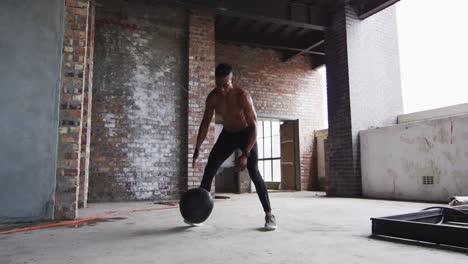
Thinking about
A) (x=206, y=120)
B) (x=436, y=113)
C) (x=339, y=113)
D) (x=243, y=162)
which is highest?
(x=339, y=113)

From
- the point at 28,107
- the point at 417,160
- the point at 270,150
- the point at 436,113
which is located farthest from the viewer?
the point at 270,150

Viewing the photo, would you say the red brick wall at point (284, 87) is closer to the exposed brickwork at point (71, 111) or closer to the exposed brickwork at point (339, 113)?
the exposed brickwork at point (339, 113)

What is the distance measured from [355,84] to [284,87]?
324cm

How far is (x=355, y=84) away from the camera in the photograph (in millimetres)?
7062

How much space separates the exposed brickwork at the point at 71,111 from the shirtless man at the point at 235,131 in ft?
4.64

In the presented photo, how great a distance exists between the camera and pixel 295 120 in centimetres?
1026

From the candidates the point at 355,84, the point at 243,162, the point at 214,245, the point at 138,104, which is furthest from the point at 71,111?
the point at 355,84

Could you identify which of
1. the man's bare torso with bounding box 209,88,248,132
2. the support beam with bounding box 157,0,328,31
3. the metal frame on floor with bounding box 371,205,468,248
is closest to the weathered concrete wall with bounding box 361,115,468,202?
the metal frame on floor with bounding box 371,205,468,248

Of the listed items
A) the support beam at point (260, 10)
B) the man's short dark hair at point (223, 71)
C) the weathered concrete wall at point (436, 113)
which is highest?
the support beam at point (260, 10)

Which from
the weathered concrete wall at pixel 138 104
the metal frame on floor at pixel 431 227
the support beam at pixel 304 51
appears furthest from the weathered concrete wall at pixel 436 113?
the weathered concrete wall at pixel 138 104

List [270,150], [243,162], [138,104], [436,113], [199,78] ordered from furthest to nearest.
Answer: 1. [270,150]
2. [199,78]
3. [436,113]
4. [138,104]
5. [243,162]

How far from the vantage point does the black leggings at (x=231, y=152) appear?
3.04 m

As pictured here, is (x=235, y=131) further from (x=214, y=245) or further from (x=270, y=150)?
(x=270, y=150)

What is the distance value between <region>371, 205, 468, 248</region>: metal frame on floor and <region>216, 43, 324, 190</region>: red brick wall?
683 centimetres
